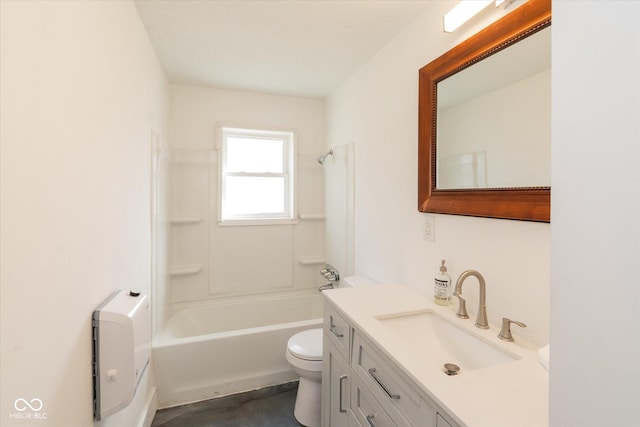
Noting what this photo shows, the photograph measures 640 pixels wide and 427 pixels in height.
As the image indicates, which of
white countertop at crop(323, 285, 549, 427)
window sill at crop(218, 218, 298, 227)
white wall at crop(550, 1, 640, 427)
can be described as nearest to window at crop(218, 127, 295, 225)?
window sill at crop(218, 218, 298, 227)

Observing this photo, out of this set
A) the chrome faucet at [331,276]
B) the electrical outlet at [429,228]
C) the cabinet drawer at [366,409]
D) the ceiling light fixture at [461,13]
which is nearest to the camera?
the cabinet drawer at [366,409]

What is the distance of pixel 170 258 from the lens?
2535mm

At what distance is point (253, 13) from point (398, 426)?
202 centimetres

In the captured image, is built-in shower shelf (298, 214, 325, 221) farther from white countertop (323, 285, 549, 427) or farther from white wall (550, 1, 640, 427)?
white wall (550, 1, 640, 427)

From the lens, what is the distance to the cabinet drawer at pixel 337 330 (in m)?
1.25

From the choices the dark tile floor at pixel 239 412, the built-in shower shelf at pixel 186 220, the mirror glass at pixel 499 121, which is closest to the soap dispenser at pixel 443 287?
the mirror glass at pixel 499 121

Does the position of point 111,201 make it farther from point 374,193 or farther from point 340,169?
point 340,169

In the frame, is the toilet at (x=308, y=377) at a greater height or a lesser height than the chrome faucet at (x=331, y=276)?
lesser

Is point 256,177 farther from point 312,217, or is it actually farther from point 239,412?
point 239,412

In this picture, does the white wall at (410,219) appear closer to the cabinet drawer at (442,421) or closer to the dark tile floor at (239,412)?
the cabinet drawer at (442,421)

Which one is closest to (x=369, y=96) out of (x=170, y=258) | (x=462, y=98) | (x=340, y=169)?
(x=340, y=169)

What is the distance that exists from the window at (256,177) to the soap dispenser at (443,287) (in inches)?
71.2

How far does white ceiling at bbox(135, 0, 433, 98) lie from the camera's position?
1.53 m

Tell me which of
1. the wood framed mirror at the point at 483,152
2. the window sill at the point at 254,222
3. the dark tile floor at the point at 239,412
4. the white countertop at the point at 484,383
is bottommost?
the dark tile floor at the point at 239,412
